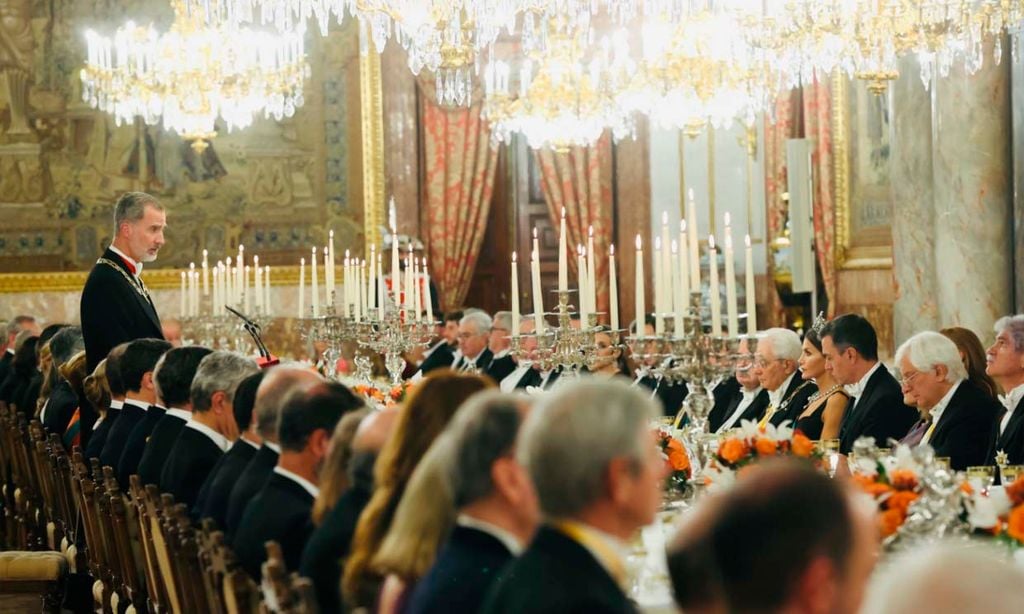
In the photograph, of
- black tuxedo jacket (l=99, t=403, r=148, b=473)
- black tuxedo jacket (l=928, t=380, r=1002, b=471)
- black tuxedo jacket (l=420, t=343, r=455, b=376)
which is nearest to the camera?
black tuxedo jacket (l=928, t=380, r=1002, b=471)

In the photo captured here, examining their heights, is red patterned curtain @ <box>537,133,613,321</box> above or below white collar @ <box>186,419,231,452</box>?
above

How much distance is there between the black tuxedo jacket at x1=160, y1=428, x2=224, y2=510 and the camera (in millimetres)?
5750

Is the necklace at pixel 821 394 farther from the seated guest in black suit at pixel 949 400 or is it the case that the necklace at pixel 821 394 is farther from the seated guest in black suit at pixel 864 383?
the seated guest in black suit at pixel 949 400

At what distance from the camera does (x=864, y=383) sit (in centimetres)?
736

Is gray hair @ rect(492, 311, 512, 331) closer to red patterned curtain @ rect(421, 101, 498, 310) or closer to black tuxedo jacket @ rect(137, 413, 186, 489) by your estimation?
red patterned curtain @ rect(421, 101, 498, 310)

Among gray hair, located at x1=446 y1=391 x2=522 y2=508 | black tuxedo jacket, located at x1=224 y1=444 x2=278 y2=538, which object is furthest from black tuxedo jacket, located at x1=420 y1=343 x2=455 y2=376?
gray hair, located at x1=446 y1=391 x2=522 y2=508

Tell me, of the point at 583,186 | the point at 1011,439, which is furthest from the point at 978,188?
the point at 583,186

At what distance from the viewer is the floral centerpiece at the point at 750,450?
4.80m

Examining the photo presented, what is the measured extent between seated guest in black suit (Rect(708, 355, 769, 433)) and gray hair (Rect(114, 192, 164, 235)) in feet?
10.3

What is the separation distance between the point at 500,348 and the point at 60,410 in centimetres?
478

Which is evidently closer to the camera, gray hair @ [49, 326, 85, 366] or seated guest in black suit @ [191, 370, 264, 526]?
seated guest in black suit @ [191, 370, 264, 526]

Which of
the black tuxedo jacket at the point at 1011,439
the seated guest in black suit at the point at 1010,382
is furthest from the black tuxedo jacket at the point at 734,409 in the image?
the black tuxedo jacket at the point at 1011,439

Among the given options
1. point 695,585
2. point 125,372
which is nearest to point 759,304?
point 125,372

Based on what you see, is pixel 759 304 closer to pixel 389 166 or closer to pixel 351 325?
pixel 389 166
